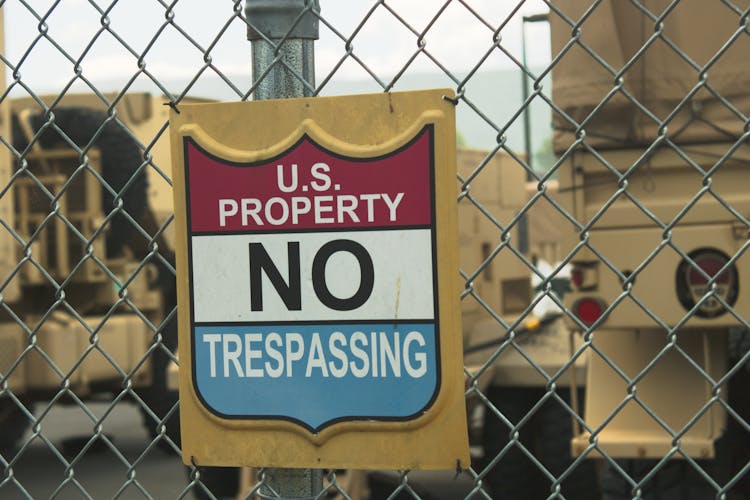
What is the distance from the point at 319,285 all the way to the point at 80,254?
24.5 ft

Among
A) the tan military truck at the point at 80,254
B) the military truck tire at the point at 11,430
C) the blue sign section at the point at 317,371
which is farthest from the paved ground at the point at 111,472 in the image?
the blue sign section at the point at 317,371

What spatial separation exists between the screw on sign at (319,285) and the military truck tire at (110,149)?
622 centimetres

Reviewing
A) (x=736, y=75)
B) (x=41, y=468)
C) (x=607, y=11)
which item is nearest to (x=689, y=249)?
(x=736, y=75)

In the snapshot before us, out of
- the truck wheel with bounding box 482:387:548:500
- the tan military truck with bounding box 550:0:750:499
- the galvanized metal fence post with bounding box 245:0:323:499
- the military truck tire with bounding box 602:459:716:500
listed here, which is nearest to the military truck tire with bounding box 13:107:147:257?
the truck wheel with bounding box 482:387:548:500

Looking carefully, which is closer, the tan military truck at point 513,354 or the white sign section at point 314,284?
the white sign section at point 314,284

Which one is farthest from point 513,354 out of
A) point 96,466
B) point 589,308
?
point 96,466

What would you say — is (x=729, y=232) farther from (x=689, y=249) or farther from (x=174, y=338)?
(x=174, y=338)

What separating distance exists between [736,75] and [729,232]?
0.56m

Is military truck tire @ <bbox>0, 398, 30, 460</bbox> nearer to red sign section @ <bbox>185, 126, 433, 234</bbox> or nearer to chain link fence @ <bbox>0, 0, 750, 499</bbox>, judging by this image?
chain link fence @ <bbox>0, 0, 750, 499</bbox>

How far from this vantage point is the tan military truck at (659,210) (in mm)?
4316

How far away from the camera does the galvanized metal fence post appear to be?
78.4 inches

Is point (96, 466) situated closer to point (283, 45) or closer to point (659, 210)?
point (659, 210)

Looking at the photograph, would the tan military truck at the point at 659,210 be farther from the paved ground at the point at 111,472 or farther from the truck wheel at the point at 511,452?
the truck wheel at the point at 511,452

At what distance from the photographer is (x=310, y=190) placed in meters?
1.91
